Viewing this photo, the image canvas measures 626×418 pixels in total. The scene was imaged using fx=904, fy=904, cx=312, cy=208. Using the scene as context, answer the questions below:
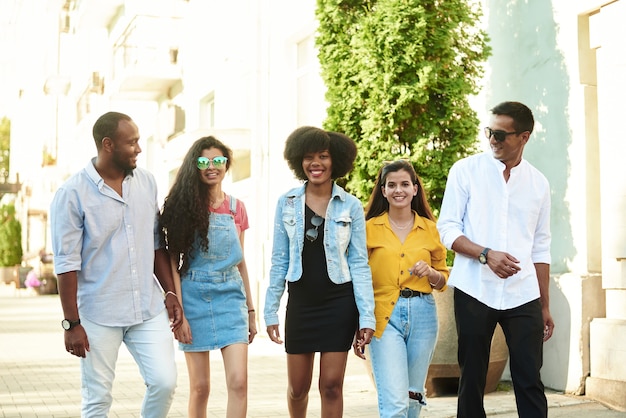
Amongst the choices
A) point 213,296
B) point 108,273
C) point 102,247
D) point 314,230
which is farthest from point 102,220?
point 314,230

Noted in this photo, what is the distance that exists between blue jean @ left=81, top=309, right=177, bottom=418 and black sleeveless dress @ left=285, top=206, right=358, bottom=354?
0.74m

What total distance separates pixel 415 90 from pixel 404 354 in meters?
3.71

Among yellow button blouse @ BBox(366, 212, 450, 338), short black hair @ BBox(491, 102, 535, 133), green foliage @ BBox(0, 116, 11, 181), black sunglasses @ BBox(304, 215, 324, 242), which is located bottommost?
yellow button blouse @ BBox(366, 212, 450, 338)

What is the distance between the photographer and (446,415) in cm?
692

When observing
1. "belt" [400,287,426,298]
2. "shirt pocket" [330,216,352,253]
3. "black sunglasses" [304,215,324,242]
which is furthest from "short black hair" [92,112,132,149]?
"belt" [400,287,426,298]

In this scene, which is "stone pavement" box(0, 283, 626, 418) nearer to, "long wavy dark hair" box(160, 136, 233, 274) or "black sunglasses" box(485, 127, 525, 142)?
"long wavy dark hair" box(160, 136, 233, 274)

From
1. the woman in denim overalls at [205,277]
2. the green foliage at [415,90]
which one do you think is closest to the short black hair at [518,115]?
the woman in denim overalls at [205,277]

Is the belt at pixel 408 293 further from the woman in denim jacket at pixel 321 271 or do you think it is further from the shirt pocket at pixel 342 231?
the shirt pocket at pixel 342 231

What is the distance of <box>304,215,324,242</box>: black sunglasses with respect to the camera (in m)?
4.95

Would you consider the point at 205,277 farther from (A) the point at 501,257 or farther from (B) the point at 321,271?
(A) the point at 501,257

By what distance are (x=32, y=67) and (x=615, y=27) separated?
171 ft

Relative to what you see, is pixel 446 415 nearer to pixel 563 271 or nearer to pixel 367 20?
pixel 563 271

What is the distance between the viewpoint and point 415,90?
809 cm

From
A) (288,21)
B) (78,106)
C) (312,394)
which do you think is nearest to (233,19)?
(288,21)
